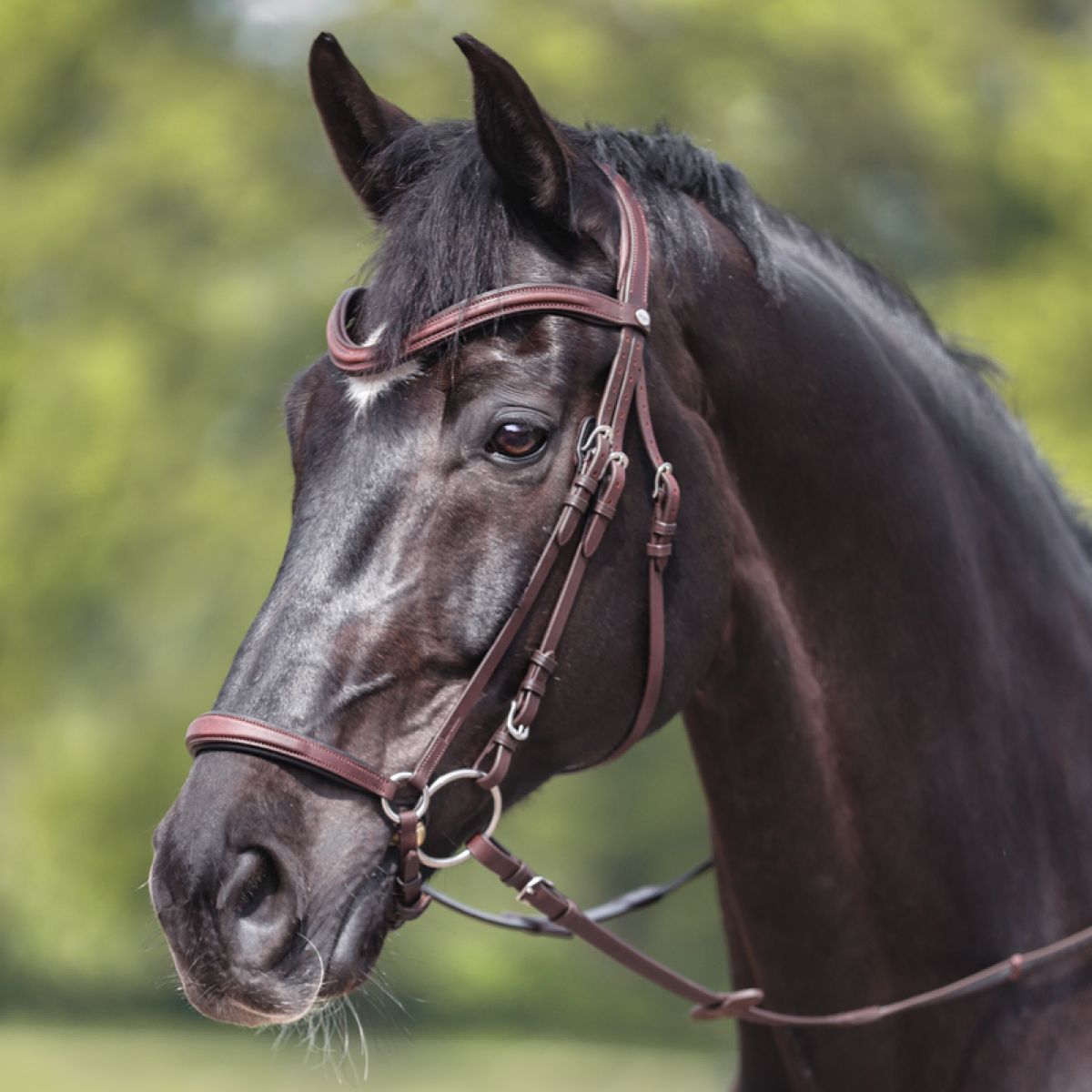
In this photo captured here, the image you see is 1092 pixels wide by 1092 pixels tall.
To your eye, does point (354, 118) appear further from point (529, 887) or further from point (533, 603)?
point (529, 887)

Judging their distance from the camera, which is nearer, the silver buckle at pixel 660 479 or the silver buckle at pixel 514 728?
the silver buckle at pixel 514 728

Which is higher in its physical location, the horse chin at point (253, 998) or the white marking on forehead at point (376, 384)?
the white marking on forehead at point (376, 384)

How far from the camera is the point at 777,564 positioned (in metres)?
3.01

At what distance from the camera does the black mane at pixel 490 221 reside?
2.64 m

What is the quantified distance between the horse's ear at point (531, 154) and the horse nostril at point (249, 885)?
1311 millimetres

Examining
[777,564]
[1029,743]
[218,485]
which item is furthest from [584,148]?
[218,485]

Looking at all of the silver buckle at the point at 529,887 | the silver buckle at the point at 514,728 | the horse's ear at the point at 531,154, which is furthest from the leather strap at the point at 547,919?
the horse's ear at the point at 531,154

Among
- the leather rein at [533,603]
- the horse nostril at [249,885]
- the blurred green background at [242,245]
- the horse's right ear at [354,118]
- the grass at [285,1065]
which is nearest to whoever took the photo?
the horse nostril at [249,885]

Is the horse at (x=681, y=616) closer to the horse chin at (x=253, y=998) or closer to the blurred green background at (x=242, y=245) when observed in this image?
the horse chin at (x=253, y=998)

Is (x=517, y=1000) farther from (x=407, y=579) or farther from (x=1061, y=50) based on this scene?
(x=407, y=579)

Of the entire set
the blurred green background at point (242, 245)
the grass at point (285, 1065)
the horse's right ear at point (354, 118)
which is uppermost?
the blurred green background at point (242, 245)

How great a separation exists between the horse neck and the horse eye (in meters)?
0.53

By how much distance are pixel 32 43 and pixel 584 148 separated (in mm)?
13130

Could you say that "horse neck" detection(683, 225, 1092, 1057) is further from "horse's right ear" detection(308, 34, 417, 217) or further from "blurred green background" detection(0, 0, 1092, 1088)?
"blurred green background" detection(0, 0, 1092, 1088)
